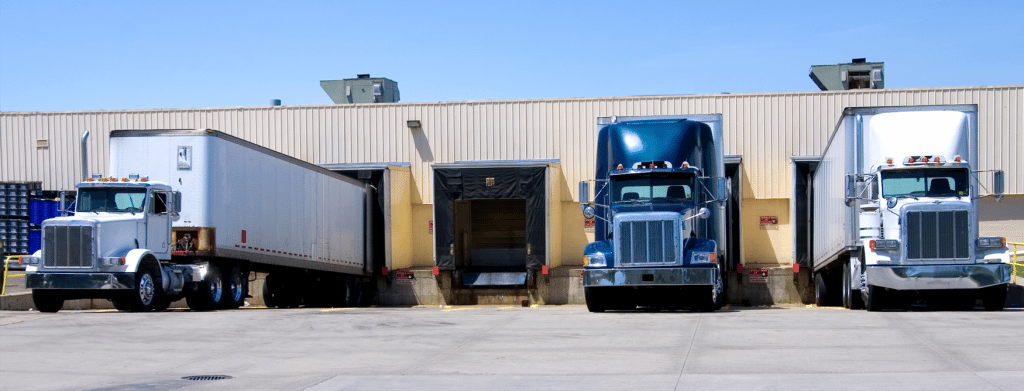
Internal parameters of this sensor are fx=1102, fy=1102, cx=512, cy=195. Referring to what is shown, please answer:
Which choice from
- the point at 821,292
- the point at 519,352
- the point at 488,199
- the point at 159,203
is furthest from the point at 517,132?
the point at 519,352

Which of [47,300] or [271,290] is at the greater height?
[47,300]

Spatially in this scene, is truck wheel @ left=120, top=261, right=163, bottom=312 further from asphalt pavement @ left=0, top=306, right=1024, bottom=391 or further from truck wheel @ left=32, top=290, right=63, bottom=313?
asphalt pavement @ left=0, top=306, right=1024, bottom=391

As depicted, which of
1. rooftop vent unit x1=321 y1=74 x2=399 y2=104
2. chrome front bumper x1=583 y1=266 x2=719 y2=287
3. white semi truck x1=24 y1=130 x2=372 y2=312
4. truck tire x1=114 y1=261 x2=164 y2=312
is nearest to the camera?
chrome front bumper x1=583 y1=266 x2=719 y2=287

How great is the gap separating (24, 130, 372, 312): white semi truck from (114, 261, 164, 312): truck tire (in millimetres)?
21

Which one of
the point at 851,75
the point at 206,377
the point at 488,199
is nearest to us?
the point at 206,377

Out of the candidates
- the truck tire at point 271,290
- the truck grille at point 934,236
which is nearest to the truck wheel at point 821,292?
the truck grille at point 934,236

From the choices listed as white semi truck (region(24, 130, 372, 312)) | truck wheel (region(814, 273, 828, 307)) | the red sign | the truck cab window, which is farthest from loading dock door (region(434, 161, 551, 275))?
the truck cab window

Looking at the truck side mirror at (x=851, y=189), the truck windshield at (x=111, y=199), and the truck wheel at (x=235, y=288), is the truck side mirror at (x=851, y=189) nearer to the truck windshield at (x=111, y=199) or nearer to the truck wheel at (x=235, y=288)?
the truck wheel at (x=235, y=288)

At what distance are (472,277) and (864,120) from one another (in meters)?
13.9

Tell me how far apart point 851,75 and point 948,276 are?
61.4ft

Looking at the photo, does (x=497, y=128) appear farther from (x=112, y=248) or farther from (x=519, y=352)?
(x=519, y=352)

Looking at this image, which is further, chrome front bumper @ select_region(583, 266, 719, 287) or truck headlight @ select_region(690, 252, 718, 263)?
truck headlight @ select_region(690, 252, 718, 263)

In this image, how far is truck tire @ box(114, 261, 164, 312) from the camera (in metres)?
22.2

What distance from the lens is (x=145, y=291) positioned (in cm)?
2259
